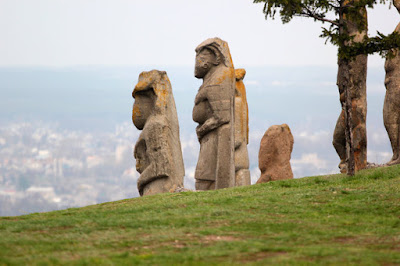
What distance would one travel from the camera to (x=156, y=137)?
17.3m

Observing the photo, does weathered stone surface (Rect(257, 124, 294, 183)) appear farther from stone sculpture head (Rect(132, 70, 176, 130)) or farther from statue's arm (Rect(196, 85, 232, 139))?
stone sculpture head (Rect(132, 70, 176, 130))

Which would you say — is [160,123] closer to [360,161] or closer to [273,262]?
[360,161]

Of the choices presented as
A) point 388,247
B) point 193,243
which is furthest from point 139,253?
point 388,247

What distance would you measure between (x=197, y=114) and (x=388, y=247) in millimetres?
9947

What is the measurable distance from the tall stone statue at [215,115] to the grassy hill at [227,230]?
3146mm

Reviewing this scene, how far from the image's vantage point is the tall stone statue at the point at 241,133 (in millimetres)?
18281

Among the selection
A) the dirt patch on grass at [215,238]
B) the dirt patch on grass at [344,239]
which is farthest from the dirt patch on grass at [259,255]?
the dirt patch on grass at [344,239]

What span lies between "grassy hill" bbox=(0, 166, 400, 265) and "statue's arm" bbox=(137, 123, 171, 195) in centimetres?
277

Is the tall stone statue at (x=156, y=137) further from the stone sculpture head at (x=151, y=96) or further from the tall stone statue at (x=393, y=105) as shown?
the tall stone statue at (x=393, y=105)

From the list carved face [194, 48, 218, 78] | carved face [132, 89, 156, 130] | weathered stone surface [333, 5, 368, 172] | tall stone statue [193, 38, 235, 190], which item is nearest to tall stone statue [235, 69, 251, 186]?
tall stone statue [193, 38, 235, 190]

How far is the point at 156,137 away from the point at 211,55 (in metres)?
2.85

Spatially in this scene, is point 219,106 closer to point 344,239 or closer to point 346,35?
point 346,35

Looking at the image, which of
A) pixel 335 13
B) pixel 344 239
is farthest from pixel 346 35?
pixel 344 239

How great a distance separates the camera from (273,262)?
7.93m
